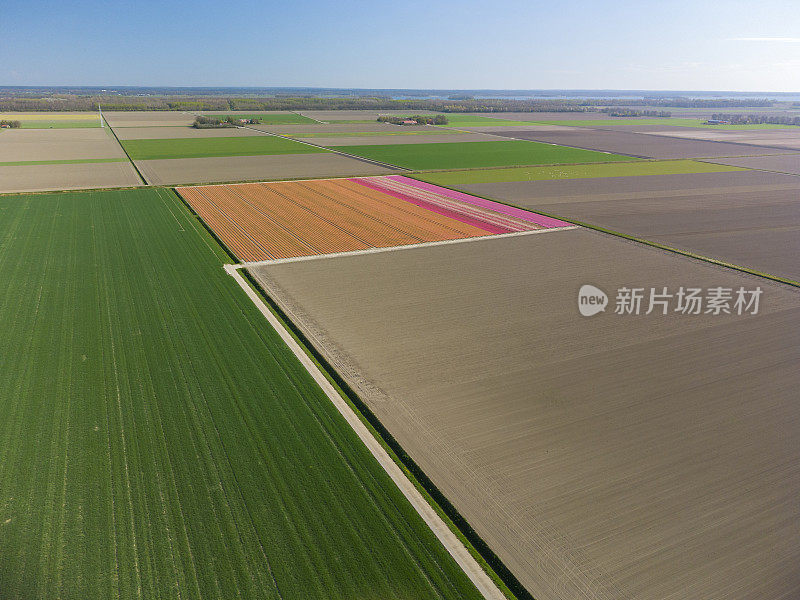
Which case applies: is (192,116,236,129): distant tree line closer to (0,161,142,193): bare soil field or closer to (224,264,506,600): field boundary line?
(0,161,142,193): bare soil field

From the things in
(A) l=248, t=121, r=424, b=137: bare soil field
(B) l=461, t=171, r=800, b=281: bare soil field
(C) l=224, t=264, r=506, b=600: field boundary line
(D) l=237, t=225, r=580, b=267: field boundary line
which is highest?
(A) l=248, t=121, r=424, b=137: bare soil field

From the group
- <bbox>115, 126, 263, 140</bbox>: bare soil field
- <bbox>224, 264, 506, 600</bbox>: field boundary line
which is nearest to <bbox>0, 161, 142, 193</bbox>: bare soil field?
<bbox>115, 126, 263, 140</bbox>: bare soil field

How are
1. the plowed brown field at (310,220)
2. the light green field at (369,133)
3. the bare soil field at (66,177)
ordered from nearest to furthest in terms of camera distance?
the plowed brown field at (310,220) < the bare soil field at (66,177) < the light green field at (369,133)

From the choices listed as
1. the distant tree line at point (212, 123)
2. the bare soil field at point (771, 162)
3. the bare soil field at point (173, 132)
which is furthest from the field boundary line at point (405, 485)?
the distant tree line at point (212, 123)

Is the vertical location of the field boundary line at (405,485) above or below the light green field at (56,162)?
below

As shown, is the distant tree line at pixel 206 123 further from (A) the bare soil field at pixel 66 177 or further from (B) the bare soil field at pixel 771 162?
(B) the bare soil field at pixel 771 162

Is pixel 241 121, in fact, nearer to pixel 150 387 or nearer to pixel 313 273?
pixel 313 273

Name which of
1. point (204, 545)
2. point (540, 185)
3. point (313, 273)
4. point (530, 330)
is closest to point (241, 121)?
point (540, 185)

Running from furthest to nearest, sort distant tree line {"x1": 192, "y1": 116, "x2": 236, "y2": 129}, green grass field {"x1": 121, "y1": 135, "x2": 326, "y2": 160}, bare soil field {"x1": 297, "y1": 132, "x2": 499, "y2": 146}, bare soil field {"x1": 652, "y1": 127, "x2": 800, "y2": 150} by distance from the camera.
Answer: distant tree line {"x1": 192, "y1": 116, "x2": 236, "y2": 129} < bare soil field {"x1": 652, "y1": 127, "x2": 800, "y2": 150} < bare soil field {"x1": 297, "y1": 132, "x2": 499, "y2": 146} < green grass field {"x1": 121, "y1": 135, "x2": 326, "y2": 160}
